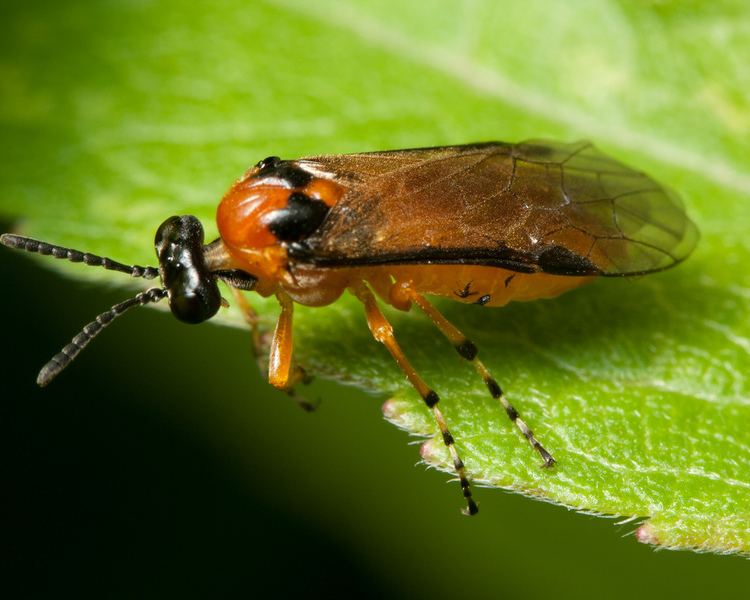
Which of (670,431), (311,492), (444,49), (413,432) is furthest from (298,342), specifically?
(444,49)

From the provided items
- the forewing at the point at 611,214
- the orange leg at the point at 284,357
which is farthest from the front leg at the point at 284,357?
the forewing at the point at 611,214

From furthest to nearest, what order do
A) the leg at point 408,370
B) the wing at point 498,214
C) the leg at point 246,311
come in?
the leg at point 246,311 → the wing at point 498,214 → the leg at point 408,370

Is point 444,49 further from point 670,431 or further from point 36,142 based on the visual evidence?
point 670,431

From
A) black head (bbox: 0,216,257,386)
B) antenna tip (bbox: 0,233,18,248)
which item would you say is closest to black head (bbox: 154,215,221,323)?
black head (bbox: 0,216,257,386)

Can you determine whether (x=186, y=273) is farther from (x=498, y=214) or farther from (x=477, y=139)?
(x=477, y=139)

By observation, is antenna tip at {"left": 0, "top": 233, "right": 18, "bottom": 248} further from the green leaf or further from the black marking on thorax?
the black marking on thorax

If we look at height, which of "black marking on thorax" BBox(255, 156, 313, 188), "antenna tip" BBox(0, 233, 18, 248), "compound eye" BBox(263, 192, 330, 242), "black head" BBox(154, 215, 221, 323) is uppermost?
"black marking on thorax" BBox(255, 156, 313, 188)

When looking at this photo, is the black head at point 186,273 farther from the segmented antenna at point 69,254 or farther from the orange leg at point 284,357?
the orange leg at point 284,357

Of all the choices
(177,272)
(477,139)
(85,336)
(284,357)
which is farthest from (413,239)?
(85,336)
